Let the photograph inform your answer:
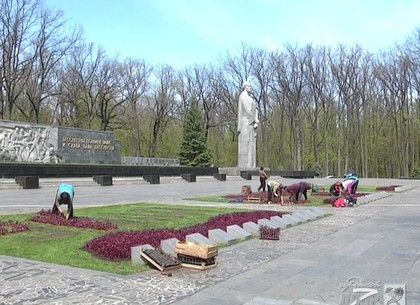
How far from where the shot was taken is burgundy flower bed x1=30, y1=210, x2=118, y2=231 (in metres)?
10.9

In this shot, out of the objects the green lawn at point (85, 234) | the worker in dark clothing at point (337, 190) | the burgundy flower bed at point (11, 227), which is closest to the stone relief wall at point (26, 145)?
the green lawn at point (85, 234)

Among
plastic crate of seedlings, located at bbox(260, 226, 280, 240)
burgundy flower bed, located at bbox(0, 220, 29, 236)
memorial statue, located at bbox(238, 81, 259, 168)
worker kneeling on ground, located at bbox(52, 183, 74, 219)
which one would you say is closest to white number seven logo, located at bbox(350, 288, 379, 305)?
plastic crate of seedlings, located at bbox(260, 226, 280, 240)

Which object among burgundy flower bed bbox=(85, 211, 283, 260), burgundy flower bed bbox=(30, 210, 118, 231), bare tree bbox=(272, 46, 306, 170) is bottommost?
burgundy flower bed bbox=(85, 211, 283, 260)

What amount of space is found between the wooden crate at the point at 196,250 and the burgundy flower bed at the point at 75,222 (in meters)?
3.75

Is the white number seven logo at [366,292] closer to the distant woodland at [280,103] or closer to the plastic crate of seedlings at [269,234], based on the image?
the plastic crate of seedlings at [269,234]

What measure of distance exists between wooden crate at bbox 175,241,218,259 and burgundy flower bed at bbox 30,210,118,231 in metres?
3.75

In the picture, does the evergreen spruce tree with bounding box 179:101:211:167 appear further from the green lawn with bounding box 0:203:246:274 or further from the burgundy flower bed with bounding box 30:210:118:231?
the burgundy flower bed with bounding box 30:210:118:231

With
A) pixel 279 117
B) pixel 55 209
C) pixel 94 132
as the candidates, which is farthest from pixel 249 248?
pixel 279 117

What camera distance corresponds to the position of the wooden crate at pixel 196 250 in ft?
23.7

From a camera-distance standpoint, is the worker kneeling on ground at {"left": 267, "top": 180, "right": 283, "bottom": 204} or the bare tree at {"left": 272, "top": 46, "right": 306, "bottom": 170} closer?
the worker kneeling on ground at {"left": 267, "top": 180, "right": 283, "bottom": 204}

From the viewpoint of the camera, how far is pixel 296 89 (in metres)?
60.5

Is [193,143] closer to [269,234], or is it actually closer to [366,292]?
[269,234]

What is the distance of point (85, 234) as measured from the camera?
10.1 meters

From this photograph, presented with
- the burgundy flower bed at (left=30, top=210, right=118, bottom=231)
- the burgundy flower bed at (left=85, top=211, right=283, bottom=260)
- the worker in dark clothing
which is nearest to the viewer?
the burgundy flower bed at (left=85, top=211, right=283, bottom=260)
